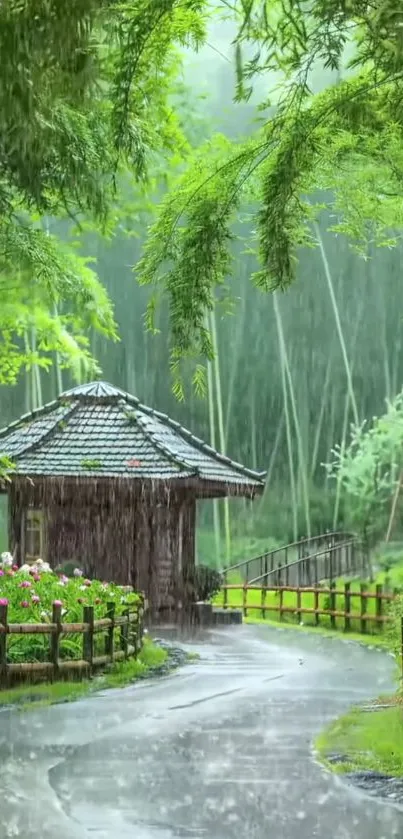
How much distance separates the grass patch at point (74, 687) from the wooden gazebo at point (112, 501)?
4.52 meters

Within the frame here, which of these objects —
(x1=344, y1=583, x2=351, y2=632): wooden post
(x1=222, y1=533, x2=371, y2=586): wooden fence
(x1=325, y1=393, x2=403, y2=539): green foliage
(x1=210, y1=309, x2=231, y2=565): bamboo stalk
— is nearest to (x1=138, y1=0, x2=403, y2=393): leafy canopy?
(x1=344, y1=583, x2=351, y2=632): wooden post

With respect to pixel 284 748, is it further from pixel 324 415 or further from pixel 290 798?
pixel 324 415

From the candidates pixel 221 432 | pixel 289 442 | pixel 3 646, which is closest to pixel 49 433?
pixel 3 646

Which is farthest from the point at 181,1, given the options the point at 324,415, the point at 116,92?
the point at 324,415

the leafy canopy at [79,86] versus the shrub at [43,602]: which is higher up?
the leafy canopy at [79,86]

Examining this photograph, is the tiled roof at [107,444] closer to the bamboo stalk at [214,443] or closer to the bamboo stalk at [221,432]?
the bamboo stalk at [221,432]

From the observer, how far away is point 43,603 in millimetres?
9992

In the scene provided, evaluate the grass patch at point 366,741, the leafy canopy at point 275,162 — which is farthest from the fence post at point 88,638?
the leafy canopy at point 275,162

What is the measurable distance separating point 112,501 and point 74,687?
22.5ft

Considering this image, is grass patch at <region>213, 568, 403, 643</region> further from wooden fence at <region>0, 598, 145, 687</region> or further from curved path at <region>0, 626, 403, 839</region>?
curved path at <region>0, 626, 403, 839</region>

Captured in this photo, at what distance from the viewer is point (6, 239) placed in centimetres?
750

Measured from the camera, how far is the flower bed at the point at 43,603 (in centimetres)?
924

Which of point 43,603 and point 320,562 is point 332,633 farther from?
point 320,562

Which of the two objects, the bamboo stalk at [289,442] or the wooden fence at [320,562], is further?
the bamboo stalk at [289,442]
